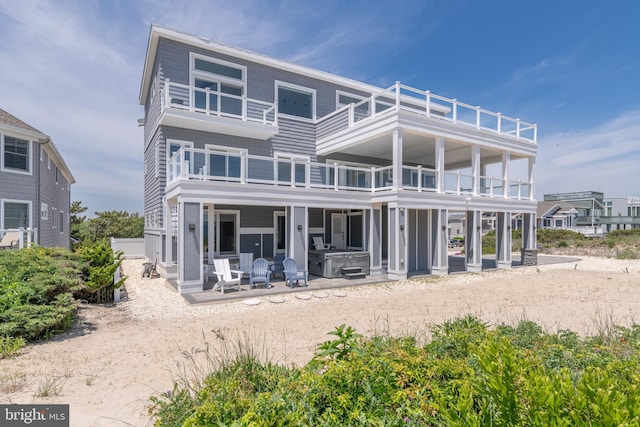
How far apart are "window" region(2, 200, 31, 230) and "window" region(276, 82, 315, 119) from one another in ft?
41.4

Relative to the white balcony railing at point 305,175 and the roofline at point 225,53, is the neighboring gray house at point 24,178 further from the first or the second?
the white balcony railing at point 305,175

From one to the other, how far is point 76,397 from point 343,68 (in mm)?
18483

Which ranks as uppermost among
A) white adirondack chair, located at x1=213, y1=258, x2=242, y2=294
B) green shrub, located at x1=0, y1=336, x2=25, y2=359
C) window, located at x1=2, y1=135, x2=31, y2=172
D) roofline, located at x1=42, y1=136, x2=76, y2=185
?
roofline, located at x1=42, y1=136, x2=76, y2=185

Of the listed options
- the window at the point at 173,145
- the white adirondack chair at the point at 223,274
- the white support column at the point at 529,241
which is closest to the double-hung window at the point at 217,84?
the window at the point at 173,145

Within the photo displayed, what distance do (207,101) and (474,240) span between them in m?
14.2

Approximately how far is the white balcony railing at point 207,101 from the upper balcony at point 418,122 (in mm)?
3167

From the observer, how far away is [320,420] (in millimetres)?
2363

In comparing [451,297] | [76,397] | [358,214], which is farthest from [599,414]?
[358,214]

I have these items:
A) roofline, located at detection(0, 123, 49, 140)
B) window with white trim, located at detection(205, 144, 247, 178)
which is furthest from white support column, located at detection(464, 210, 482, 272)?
roofline, located at detection(0, 123, 49, 140)

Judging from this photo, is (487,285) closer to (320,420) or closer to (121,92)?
(320,420)

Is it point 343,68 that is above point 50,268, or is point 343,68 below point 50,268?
above

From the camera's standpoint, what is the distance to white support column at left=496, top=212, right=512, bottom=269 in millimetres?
16219

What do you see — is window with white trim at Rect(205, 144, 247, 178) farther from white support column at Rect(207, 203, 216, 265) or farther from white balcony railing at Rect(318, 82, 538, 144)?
white balcony railing at Rect(318, 82, 538, 144)

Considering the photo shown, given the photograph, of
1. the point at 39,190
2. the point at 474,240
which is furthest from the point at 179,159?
the point at 474,240
